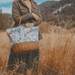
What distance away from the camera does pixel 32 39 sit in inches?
39.6

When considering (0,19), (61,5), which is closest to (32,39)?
(0,19)

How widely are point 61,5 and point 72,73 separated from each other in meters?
75.2

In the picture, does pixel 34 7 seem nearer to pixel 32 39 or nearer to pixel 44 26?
pixel 32 39

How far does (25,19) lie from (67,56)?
0.98 meters

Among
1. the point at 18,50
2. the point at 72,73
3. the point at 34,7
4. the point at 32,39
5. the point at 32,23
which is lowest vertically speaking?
the point at 72,73

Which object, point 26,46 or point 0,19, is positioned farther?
point 0,19

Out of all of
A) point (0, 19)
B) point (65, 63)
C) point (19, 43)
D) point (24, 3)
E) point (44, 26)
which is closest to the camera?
point (19, 43)

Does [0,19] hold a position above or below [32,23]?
above

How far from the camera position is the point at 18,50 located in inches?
38.1

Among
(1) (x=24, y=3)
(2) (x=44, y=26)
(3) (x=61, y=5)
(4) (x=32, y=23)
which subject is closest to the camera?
(4) (x=32, y=23)

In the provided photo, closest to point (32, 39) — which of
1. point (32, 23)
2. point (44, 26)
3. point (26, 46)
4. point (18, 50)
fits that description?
point (26, 46)

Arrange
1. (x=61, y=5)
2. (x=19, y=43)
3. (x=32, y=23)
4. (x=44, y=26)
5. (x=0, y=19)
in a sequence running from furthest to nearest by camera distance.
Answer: (x=61, y=5) → (x=0, y=19) → (x=44, y=26) → (x=32, y=23) → (x=19, y=43)

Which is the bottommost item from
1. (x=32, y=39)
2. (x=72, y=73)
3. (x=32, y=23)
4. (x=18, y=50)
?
(x=72, y=73)

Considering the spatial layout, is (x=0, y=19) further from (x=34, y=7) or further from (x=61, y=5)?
(x=61, y=5)
